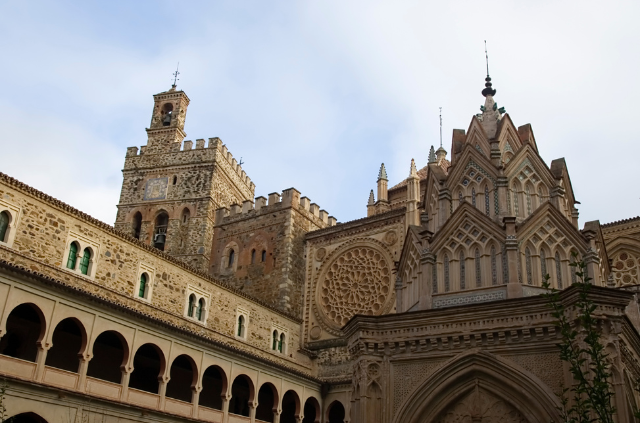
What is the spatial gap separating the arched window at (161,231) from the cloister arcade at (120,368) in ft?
47.7

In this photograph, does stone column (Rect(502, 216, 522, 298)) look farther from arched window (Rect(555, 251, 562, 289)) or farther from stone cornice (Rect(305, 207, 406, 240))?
stone cornice (Rect(305, 207, 406, 240))

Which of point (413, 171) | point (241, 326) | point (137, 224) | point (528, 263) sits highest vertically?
point (137, 224)

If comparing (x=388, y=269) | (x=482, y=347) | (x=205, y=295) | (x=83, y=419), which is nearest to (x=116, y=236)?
(x=205, y=295)

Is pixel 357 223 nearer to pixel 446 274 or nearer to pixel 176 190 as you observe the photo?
pixel 176 190

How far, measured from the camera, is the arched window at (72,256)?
792 inches

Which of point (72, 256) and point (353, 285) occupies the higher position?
point (353, 285)

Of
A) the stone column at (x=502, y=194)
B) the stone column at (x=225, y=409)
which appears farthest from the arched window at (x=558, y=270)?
the stone column at (x=225, y=409)

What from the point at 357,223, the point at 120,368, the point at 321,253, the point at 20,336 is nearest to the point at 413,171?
Result: the point at 357,223

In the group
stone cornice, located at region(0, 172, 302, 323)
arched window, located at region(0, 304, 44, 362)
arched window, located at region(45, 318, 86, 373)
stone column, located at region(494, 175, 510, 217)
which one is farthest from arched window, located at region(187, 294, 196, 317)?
stone column, located at region(494, 175, 510, 217)

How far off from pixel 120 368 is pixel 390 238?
14108 millimetres

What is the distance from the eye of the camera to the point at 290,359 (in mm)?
29000

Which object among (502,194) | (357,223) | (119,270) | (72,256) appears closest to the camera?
(502,194)

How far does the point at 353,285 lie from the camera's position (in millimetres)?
30203

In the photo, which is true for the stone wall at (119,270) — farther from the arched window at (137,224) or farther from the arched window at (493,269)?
the arched window at (137,224)
